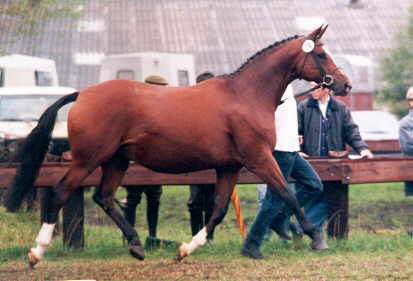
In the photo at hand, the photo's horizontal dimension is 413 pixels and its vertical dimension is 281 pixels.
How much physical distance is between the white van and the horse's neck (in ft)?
28.3

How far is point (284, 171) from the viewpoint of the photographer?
932cm

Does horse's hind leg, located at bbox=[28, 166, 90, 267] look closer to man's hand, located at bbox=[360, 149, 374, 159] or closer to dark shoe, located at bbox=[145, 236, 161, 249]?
dark shoe, located at bbox=[145, 236, 161, 249]

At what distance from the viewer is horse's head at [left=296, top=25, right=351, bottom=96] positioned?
29.4 feet

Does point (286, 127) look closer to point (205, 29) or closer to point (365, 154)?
point (365, 154)

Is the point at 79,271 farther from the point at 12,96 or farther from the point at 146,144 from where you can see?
the point at 12,96

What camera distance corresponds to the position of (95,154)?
8508mm

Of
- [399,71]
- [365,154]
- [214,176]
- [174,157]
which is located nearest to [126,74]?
[399,71]

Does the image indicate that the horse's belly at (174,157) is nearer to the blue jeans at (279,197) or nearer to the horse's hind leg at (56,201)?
the horse's hind leg at (56,201)

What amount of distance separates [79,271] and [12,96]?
11081 millimetres

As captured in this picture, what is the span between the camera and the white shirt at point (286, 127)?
9234 millimetres

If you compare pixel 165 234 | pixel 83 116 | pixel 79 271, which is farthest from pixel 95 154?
pixel 165 234

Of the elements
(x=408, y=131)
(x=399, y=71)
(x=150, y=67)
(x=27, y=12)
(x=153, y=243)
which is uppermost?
(x=27, y=12)

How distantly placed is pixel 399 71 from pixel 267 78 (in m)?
25.9

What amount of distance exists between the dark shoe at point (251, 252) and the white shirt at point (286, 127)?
959 mm
